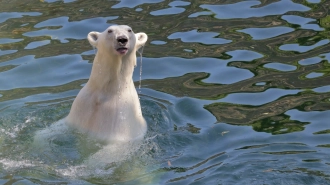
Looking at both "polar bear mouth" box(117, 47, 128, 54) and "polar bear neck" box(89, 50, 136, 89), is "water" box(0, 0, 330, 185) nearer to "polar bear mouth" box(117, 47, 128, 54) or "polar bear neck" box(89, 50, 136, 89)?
"polar bear neck" box(89, 50, 136, 89)

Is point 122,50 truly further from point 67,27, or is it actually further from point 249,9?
point 249,9

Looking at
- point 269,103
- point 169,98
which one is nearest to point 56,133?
point 169,98

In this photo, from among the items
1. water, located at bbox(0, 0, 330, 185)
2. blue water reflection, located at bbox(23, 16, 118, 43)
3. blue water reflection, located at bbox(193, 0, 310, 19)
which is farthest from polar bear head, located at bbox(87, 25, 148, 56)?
blue water reflection, located at bbox(193, 0, 310, 19)

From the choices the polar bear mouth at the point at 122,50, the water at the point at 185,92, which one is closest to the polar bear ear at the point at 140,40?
the polar bear mouth at the point at 122,50

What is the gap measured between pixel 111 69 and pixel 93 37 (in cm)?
54

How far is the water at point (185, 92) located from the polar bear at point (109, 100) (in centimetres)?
19

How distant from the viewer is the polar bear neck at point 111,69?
913 centimetres

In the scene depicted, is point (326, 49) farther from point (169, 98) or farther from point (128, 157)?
point (128, 157)

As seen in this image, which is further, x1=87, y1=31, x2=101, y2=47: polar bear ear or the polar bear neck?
x1=87, y1=31, x2=101, y2=47: polar bear ear

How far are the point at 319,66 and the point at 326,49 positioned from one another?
0.74m

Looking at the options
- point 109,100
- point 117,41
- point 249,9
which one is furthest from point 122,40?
point 249,9

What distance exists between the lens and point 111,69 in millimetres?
9188

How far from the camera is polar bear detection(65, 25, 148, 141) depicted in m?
9.14

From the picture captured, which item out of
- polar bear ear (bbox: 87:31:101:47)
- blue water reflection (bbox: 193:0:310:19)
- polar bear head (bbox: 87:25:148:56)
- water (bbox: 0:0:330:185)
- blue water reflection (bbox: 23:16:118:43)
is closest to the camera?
water (bbox: 0:0:330:185)
